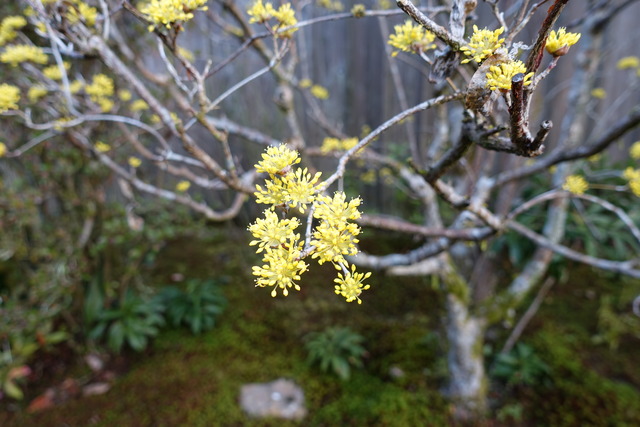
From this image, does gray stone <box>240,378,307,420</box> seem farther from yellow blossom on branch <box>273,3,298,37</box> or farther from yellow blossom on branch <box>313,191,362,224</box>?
yellow blossom on branch <box>273,3,298,37</box>

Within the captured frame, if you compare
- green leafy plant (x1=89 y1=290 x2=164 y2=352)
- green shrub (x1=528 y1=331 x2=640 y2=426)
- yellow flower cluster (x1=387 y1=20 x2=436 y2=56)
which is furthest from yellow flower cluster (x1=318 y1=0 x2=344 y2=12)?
green shrub (x1=528 y1=331 x2=640 y2=426)

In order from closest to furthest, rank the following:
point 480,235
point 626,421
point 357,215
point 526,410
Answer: point 357,215 → point 480,235 → point 626,421 → point 526,410

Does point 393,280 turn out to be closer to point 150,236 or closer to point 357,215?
point 150,236

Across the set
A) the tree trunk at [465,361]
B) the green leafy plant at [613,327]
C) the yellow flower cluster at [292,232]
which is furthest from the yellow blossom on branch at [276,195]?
the green leafy plant at [613,327]

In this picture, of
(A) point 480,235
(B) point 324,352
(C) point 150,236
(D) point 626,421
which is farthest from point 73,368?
(D) point 626,421

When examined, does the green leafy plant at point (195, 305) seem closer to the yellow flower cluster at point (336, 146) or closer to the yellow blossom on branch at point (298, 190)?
the yellow flower cluster at point (336, 146)

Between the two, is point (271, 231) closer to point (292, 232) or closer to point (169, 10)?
point (292, 232)
